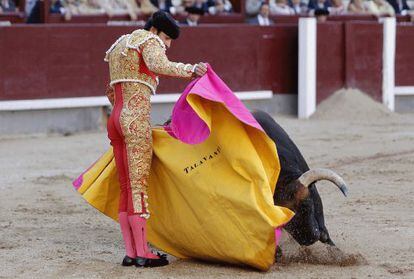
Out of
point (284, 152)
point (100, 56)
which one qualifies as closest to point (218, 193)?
point (284, 152)

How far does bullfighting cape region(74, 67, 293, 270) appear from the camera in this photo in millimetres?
4406

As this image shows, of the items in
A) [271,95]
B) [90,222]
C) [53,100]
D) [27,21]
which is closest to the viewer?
[90,222]

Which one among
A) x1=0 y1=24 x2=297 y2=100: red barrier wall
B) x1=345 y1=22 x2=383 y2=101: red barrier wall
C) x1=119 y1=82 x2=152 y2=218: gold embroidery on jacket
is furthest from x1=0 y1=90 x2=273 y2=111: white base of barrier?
x1=119 y1=82 x2=152 y2=218: gold embroidery on jacket

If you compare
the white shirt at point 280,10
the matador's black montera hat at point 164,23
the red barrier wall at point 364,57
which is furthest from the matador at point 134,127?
the white shirt at point 280,10

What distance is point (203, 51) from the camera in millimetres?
10375

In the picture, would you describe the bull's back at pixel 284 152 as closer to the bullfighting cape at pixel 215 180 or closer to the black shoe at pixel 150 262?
the bullfighting cape at pixel 215 180

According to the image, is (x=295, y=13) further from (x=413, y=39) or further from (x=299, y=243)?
(x=299, y=243)

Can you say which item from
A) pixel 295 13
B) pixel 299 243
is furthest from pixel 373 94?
pixel 299 243

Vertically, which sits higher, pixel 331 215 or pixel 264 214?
pixel 264 214

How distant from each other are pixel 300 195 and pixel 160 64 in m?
0.78

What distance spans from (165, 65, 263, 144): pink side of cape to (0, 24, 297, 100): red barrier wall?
491 cm

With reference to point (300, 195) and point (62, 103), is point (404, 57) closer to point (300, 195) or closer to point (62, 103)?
point (62, 103)

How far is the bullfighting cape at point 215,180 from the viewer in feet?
14.5

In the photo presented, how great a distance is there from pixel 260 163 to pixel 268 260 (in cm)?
38
